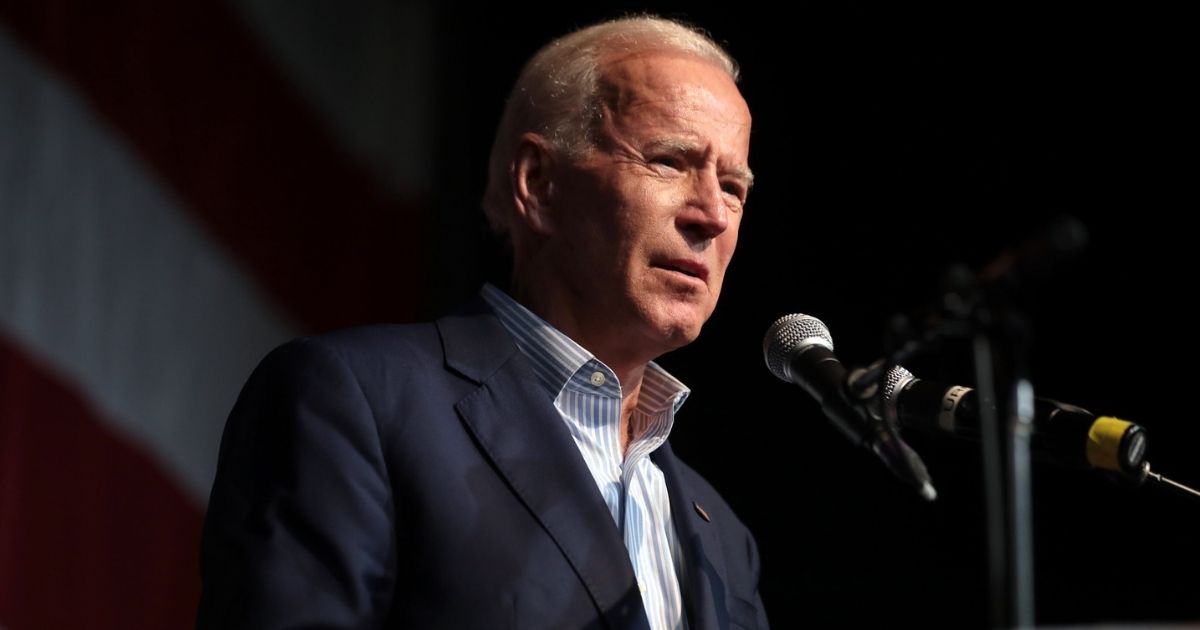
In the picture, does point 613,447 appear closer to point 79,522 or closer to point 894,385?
point 894,385

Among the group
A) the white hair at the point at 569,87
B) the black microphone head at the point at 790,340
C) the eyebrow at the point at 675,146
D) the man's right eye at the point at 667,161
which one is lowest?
the black microphone head at the point at 790,340

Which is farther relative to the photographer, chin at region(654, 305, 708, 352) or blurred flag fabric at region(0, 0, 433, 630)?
blurred flag fabric at region(0, 0, 433, 630)

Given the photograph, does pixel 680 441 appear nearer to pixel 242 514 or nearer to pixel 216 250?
pixel 216 250

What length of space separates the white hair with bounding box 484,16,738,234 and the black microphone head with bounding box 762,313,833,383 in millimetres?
558

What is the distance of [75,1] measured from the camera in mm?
3123

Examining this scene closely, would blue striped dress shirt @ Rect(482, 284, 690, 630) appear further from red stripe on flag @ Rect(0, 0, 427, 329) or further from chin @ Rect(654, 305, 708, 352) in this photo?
red stripe on flag @ Rect(0, 0, 427, 329)

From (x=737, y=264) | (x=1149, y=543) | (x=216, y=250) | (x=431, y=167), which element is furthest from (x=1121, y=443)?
(x=431, y=167)

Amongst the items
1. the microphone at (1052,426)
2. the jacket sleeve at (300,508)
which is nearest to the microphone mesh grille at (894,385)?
the microphone at (1052,426)

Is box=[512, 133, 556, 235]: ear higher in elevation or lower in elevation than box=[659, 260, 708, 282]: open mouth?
higher

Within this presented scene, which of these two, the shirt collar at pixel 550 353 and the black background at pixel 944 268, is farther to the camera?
the black background at pixel 944 268

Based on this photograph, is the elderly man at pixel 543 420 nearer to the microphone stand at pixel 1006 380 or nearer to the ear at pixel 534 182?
the ear at pixel 534 182

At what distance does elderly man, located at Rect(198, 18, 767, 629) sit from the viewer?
58.8 inches

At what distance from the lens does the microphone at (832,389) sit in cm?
121

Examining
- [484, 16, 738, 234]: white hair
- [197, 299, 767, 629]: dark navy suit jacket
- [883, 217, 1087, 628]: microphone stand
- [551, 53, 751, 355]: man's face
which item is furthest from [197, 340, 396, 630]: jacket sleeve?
[883, 217, 1087, 628]: microphone stand
